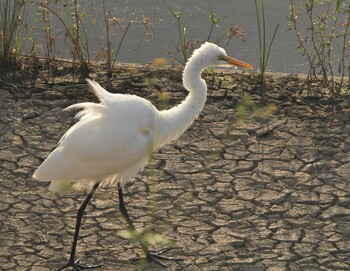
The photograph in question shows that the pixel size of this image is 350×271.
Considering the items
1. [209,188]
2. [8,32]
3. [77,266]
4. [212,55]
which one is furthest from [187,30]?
[77,266]

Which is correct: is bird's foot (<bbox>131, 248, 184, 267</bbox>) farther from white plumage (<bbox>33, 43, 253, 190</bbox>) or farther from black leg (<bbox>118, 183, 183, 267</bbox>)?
white plumage (<bbox>33, 43, 253, 190</bbox>)

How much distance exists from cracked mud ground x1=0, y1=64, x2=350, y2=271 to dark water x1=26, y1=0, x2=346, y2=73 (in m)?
1.09

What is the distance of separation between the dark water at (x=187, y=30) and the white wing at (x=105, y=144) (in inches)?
129

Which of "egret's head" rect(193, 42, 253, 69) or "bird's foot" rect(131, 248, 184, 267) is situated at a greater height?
"egret's head" rect(193, 42, 253, 69)

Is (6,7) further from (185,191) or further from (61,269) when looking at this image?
(61,269)

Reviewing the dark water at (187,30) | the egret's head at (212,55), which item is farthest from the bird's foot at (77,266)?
the dark water at (187,30)

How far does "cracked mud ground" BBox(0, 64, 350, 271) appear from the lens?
562 centimetres

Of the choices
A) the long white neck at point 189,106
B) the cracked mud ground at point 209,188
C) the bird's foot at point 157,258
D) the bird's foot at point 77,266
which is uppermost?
the long white neck at point 189,106

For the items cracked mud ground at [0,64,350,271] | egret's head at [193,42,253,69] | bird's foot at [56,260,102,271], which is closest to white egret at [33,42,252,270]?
bird's foot at [56,260,102,271]

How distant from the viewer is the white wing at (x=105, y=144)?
211 inches

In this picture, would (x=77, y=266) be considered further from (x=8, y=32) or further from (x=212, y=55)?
(x=8, y=32)

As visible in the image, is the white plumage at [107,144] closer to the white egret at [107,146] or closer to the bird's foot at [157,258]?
the white egret at [107,146]

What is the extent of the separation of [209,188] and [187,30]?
11.4 ft

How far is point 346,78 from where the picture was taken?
837 centimetres
